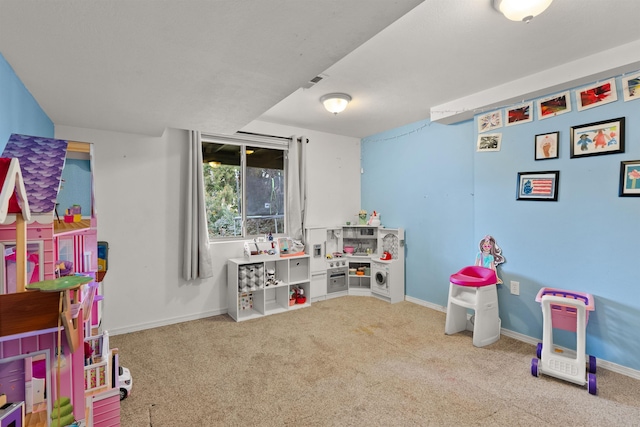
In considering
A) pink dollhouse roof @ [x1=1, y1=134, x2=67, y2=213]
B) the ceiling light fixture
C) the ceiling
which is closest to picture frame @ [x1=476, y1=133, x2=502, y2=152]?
the ceiling

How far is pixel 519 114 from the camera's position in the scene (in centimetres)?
303

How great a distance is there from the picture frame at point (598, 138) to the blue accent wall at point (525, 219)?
0.14 feet

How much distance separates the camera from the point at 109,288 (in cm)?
318

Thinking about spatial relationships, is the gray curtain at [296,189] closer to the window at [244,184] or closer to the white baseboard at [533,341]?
the window at [244,184]

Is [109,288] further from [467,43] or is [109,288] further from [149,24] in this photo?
[467,43]

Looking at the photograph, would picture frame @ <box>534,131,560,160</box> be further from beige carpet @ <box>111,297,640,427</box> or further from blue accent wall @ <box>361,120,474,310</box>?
beige carpet @ <box>111,297,640,427</box>

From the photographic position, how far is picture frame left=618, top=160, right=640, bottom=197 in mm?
2361

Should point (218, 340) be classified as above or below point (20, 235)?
below

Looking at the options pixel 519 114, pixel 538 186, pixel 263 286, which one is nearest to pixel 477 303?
pixel 538 186

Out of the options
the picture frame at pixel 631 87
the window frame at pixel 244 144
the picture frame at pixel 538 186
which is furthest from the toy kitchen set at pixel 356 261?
the picture frame at pixel 631 87

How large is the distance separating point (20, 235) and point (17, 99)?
1.31 metres

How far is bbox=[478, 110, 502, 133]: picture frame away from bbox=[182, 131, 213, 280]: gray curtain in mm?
3095

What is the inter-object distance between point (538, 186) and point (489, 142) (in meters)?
0.67

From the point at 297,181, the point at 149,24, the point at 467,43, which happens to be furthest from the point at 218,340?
the point at 467,43
